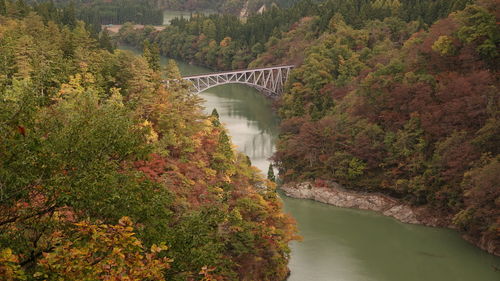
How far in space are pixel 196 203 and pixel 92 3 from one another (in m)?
103

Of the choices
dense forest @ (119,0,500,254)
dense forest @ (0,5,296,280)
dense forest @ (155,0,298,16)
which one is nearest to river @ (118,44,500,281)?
dense forest @ (119,0,500,254)

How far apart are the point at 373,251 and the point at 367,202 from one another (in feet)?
18.9

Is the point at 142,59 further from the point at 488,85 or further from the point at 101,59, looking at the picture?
the point at 488,85

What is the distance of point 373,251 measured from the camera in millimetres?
33812

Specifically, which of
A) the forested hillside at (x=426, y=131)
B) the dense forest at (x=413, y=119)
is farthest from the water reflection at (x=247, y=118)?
the forested hillside at (x=426, y=131)

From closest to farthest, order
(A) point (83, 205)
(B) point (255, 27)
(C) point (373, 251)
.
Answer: (A) point (83, 205)
(C) point (373, 251)
(B) point (255, 27)

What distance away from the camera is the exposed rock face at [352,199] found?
Answer: 3794 cm

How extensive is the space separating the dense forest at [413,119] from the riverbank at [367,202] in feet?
0.98

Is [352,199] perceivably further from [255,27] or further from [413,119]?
[255,27]

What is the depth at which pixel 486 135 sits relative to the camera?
3584 centimetres

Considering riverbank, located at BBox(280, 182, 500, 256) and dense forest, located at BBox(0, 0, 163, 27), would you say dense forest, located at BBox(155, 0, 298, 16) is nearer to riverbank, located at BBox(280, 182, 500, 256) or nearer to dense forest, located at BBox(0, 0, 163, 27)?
dense forest, located at BBox(0, 0, 163, 27)

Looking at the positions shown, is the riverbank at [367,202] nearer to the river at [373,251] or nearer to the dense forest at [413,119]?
the dense forest at [413,119]

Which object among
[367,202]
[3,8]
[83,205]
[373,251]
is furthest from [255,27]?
[83,205]

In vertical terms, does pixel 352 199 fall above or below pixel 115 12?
below
